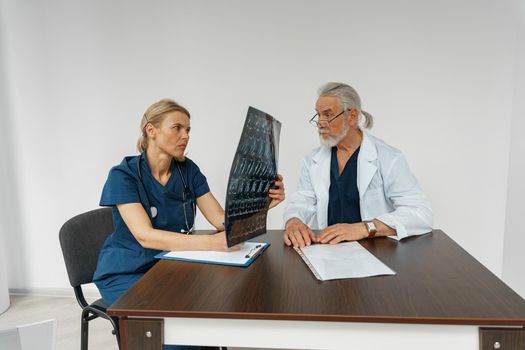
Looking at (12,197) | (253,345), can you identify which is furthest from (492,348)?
(12,197)

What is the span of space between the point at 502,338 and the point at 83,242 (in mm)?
1431

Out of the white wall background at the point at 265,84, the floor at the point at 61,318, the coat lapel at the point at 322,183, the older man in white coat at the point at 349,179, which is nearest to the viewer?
the older man in white coat at the point at 349,179

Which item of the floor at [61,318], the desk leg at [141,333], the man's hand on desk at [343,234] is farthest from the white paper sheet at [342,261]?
the floor at [61,318]

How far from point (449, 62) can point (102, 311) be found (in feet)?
7.28

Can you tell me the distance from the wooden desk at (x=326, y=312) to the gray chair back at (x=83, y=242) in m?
0.64

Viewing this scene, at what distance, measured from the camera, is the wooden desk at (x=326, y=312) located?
33.4 inches

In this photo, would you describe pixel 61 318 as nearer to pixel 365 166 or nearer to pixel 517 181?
pixel 365 166

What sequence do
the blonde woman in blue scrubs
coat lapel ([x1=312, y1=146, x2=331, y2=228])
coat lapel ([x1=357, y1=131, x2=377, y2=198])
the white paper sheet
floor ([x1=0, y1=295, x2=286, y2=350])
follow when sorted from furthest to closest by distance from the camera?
floor ([x1=0, y1=295, x2=286, y2=350]) < coat lapel ([x1=312, y1=146, x2=331, y2=228]) < coat lapel ([x1=357, y1=131, x2=377, y2=198]) < the blonde woman in blue scrubs < the white paper sheet

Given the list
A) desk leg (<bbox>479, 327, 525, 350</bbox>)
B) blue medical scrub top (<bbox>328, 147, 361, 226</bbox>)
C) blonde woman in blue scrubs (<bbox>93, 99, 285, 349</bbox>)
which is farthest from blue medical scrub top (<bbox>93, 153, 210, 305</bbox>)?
desk leg (<bbox>479, 327, 525, 350</bbox>)

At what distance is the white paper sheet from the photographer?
1.08 m

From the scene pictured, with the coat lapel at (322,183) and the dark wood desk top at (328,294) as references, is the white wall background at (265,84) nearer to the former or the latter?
the coat lapel at (322,183)

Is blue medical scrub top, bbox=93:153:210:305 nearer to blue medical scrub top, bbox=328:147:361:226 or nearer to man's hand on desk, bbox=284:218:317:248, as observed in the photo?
man's hand on desk, bbox=284:218:317:248

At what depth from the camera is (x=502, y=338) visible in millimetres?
839

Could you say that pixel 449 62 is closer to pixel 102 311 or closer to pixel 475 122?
pixel 475 122
